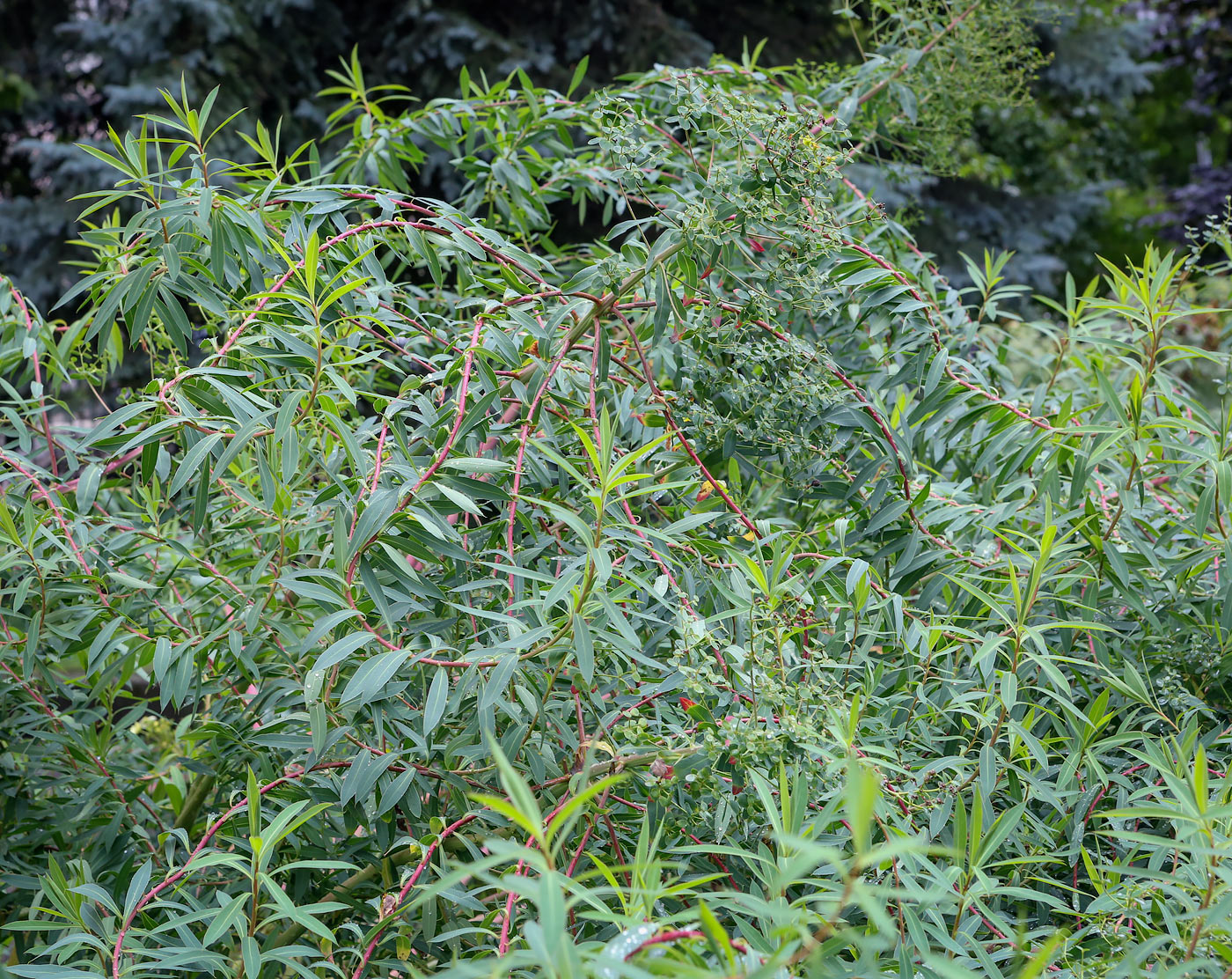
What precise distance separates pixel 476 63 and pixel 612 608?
5624mm

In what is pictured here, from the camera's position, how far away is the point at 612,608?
102 cm

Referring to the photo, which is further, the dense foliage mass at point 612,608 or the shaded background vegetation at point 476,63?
the shaded background vegetation at point 476,63

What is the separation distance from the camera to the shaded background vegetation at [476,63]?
573 cm

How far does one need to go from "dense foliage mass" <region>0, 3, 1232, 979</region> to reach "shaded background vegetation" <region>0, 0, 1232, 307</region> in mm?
3622

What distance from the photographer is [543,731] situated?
3.85 ft

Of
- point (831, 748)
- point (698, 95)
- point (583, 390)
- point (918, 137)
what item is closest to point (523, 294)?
point (583, 390)

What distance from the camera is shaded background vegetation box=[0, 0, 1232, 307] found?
5727mm

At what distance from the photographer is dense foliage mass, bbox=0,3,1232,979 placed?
3.37 feet

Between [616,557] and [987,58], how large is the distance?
1695mm

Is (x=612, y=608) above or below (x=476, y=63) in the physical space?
below

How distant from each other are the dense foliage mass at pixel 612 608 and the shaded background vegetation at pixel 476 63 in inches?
143

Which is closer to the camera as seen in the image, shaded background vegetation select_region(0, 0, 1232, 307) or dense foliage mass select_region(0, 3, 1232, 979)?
dense foliage mass select_region(0, 3, 1232, 979)

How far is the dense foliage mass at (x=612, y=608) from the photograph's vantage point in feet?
3.37

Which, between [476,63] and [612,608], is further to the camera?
[476,63]
